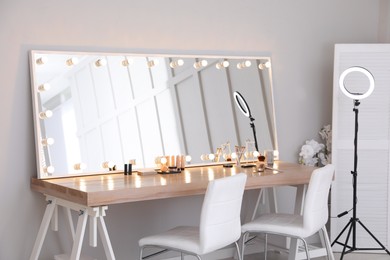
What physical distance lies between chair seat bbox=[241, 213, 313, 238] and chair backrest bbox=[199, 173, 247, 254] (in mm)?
418

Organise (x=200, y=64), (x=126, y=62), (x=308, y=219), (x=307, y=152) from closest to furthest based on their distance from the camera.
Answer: (x=308, y=219) < (x=126, y=62) < (x=200, y=64) < (x=307, y=152)

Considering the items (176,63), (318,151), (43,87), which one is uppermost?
(176,63)

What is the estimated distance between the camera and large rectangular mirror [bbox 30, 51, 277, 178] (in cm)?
414

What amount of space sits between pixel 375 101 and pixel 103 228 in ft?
8.29

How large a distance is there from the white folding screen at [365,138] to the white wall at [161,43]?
0.28m

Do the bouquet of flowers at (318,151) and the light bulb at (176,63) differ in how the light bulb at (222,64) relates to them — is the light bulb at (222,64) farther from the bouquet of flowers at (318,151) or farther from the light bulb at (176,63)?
the bouquet of flowers at (318,151)

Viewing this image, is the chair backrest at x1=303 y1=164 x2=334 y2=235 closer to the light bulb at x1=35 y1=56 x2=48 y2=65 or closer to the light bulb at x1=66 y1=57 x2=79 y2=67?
the light bulb at x1=66 y1=57 x2=79 y2=67

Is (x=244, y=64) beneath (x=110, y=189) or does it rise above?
above

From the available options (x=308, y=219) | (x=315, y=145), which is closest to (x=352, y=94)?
(x=315, y=145)

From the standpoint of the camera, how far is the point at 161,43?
15.2 feet

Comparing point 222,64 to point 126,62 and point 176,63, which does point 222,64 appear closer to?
point 176,63

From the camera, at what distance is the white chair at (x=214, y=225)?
3574 mm

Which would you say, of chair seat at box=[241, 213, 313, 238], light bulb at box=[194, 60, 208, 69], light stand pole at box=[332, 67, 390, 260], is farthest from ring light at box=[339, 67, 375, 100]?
chair seat at box=[241, 213, 313, 238]

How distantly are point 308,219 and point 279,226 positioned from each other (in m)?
0.18
